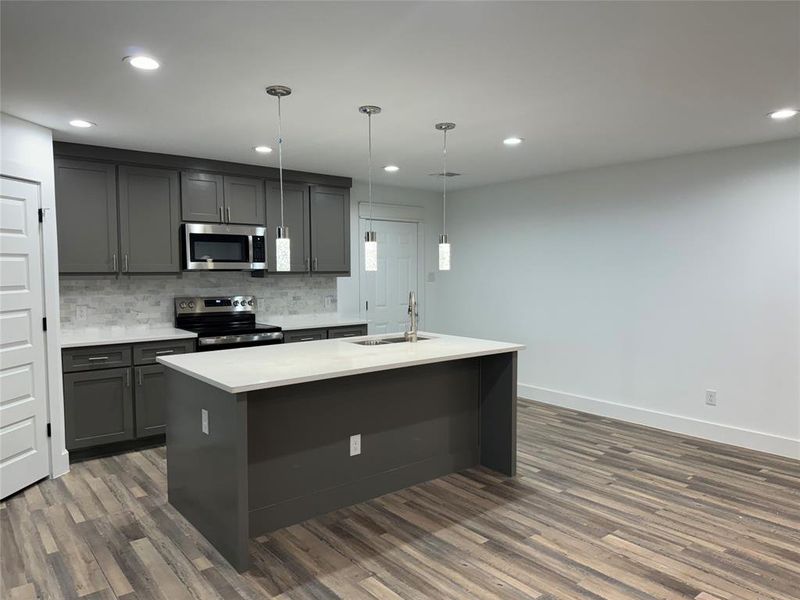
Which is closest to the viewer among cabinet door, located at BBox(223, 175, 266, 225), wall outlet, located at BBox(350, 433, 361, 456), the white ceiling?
the white ceiling

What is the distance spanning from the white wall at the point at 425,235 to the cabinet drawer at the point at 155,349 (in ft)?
6.51

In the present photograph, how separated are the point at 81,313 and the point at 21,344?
100cm

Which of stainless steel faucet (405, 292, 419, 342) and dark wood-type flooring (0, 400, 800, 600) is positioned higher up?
stainless steel faucet (405, 292, 419, 342)

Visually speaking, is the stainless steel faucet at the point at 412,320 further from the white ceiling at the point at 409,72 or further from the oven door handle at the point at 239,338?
the oven door handle at the point at 239,338

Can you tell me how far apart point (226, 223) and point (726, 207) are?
419cm

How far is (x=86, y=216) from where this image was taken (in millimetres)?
4074

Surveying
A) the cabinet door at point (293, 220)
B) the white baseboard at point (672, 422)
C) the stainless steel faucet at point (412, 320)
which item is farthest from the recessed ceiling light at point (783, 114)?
the cabinet door at point (293, 220)

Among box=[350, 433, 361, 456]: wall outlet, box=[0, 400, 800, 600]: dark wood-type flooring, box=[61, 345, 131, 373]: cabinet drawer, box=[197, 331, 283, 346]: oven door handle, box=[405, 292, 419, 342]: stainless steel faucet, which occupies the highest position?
box=[405, 292, 419, 342]: stainless steel faucet

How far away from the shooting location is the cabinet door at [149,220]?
425 cm

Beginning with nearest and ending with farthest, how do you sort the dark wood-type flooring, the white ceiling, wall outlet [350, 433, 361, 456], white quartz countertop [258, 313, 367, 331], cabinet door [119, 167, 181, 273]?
the white ceiling < the dark wood-type flooring < wall outlet [350, 433, 361, 456] < cabinet door [119, 167, 181, 273] < white quartz countertop [258, 313, 367, 331]

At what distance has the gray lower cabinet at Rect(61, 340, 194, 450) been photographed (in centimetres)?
384

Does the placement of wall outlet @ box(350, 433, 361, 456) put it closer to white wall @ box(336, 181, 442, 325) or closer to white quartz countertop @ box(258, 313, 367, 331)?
white quartz countertop @ box(258, 313, 367, 331)

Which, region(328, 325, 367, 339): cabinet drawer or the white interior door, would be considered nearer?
region(328, 325, 367, 339): cabinet drawer

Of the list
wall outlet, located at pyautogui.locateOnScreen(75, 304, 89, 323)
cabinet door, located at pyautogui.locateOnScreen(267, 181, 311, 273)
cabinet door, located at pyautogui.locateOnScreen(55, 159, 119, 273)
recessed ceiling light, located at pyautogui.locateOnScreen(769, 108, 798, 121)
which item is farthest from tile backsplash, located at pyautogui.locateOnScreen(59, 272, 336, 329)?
recessed ceiling light, located at pyautogui.locateOnScreen(769, 108, 798, 121)
